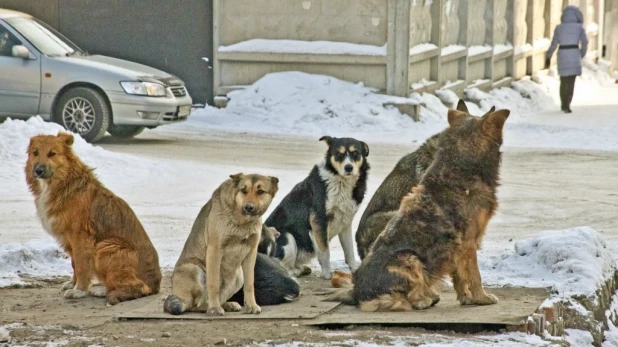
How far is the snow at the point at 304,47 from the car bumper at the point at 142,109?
11.0 feet

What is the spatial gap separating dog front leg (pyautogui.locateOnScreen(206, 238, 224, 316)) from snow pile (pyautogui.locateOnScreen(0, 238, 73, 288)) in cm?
205

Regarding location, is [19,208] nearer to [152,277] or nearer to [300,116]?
[152,277]

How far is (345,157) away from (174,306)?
2.56 meters

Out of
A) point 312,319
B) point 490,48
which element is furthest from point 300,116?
point 312,319

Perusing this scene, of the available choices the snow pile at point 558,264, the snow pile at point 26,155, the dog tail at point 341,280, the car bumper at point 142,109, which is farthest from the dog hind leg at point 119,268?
the car bumper at point 142,109

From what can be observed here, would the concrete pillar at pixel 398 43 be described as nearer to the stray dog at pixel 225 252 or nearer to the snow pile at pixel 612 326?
the snow pile at pixel 612 326

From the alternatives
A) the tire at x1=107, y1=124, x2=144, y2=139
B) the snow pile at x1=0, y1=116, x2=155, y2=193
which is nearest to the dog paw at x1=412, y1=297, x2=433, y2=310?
the snow pile at x1=0, y1=116, x2=155, y2=193

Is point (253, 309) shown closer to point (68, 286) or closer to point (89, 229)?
point (89, 229)

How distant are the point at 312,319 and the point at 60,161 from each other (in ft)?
7.97

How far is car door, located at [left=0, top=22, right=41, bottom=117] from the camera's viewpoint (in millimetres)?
18984

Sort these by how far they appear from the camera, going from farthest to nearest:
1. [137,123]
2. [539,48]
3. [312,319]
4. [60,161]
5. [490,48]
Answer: [539,48] < [490,48] < [137,123] < [60,161] < [312,319]

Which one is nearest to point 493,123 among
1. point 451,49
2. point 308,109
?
point 308,109

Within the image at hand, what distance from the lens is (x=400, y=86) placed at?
72.7ft

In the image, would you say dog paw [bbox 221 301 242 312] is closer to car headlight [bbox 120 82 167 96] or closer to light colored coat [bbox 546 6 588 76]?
car headlight [bbox 120 82 167 96]
